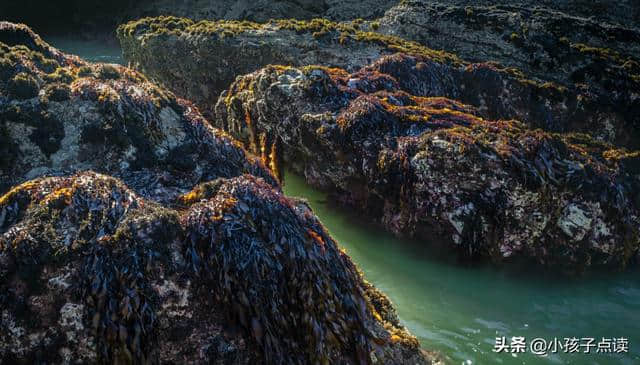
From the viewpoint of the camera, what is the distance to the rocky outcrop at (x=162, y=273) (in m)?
4.66

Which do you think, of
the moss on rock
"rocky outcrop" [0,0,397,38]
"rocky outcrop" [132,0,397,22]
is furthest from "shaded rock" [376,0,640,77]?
the moss on rock

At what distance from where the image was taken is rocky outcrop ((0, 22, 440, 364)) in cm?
466

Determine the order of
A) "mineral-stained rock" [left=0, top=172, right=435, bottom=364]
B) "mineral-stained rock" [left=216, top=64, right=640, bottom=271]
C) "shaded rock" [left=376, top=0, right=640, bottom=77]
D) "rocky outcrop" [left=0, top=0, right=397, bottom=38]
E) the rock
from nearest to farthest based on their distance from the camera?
"mineral-stained rock" [left=0, top=172, right=435, bottom=364] → "mineral-stained rock" [left=216, top=64, right=640, bottom=271] → the rock → "shaded rock" [left=376, top=0, right=640, bottom=77] → "rocky outcrop" [left=0, top=0, right=397, bottom=38]

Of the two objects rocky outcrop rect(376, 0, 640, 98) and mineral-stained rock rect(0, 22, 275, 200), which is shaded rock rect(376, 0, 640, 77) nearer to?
rocky outcrop rect(376, 0, 640, 98)

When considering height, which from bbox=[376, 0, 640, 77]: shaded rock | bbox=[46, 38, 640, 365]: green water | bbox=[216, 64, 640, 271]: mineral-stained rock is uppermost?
bbox=[376, 0, 640, 77]: shaded rock

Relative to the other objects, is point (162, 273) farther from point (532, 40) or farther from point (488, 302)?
point (532, 40)

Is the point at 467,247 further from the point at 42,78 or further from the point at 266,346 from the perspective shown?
the point at 42,78

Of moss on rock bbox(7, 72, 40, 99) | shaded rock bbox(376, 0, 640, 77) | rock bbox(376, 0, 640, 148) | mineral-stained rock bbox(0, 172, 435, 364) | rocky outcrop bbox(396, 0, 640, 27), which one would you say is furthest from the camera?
rocky outcrop bbox(396, 0, 640, 27)

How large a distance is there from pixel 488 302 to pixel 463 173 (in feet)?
7.90

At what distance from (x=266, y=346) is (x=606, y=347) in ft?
17.2

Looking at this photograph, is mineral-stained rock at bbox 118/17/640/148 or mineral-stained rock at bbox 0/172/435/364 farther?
mineral-stained rock at bbox 118/17/640/148

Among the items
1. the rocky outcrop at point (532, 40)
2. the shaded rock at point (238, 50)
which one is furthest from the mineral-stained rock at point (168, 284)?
the rocky outcrop at point (532, 40)

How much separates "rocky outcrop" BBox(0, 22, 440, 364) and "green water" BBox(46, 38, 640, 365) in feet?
2.96

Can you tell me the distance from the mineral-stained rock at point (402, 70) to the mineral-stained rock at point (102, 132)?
24.2 ft
